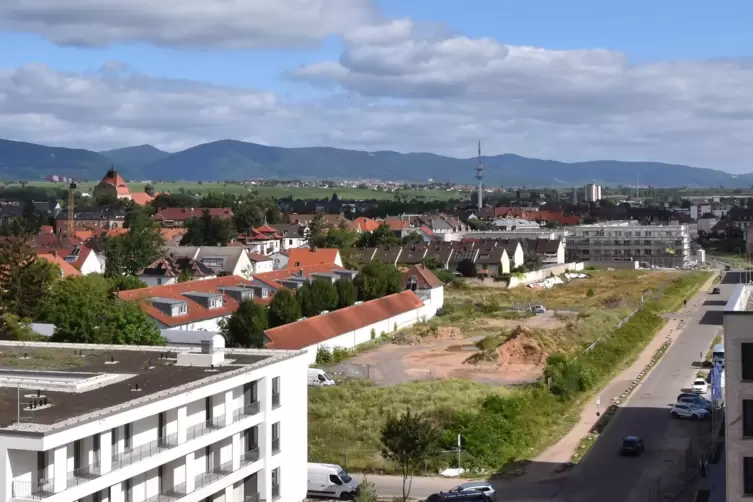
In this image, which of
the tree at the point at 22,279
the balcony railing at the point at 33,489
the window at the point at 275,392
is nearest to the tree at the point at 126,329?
the tree at the point at 22,279

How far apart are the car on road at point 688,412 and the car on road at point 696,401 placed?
20cm

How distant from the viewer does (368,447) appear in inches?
1110

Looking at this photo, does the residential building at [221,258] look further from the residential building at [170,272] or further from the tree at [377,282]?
the tree at [377,282]

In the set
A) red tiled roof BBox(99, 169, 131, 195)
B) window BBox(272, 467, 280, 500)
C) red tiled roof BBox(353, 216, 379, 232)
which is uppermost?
red tiled roof BBox(99, 169, 131, 195)

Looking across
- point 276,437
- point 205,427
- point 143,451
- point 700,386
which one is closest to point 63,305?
point 276,437

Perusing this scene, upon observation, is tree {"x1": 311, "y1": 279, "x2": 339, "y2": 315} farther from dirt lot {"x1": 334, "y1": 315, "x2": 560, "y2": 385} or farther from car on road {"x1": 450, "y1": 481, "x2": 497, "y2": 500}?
car on road {"x1": 450, "y1": 481, "x2": 497, "y2": 500}

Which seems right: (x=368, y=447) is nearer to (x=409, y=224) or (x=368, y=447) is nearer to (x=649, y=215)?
(x=409, y=224)

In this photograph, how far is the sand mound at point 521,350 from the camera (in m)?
42.9

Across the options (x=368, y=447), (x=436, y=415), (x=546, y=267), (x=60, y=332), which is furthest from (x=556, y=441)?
(x=546, y=267)

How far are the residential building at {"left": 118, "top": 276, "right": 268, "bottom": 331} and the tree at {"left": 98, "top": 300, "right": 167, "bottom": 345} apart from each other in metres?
5.81

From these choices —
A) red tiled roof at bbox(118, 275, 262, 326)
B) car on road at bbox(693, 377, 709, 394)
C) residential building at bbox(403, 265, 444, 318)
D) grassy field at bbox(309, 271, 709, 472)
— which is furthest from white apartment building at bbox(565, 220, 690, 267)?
car on road at bbox(693, 377, 709, 394)

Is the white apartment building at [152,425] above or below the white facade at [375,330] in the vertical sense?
above

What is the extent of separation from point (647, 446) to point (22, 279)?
1138 inches

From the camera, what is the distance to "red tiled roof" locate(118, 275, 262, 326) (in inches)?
1658
